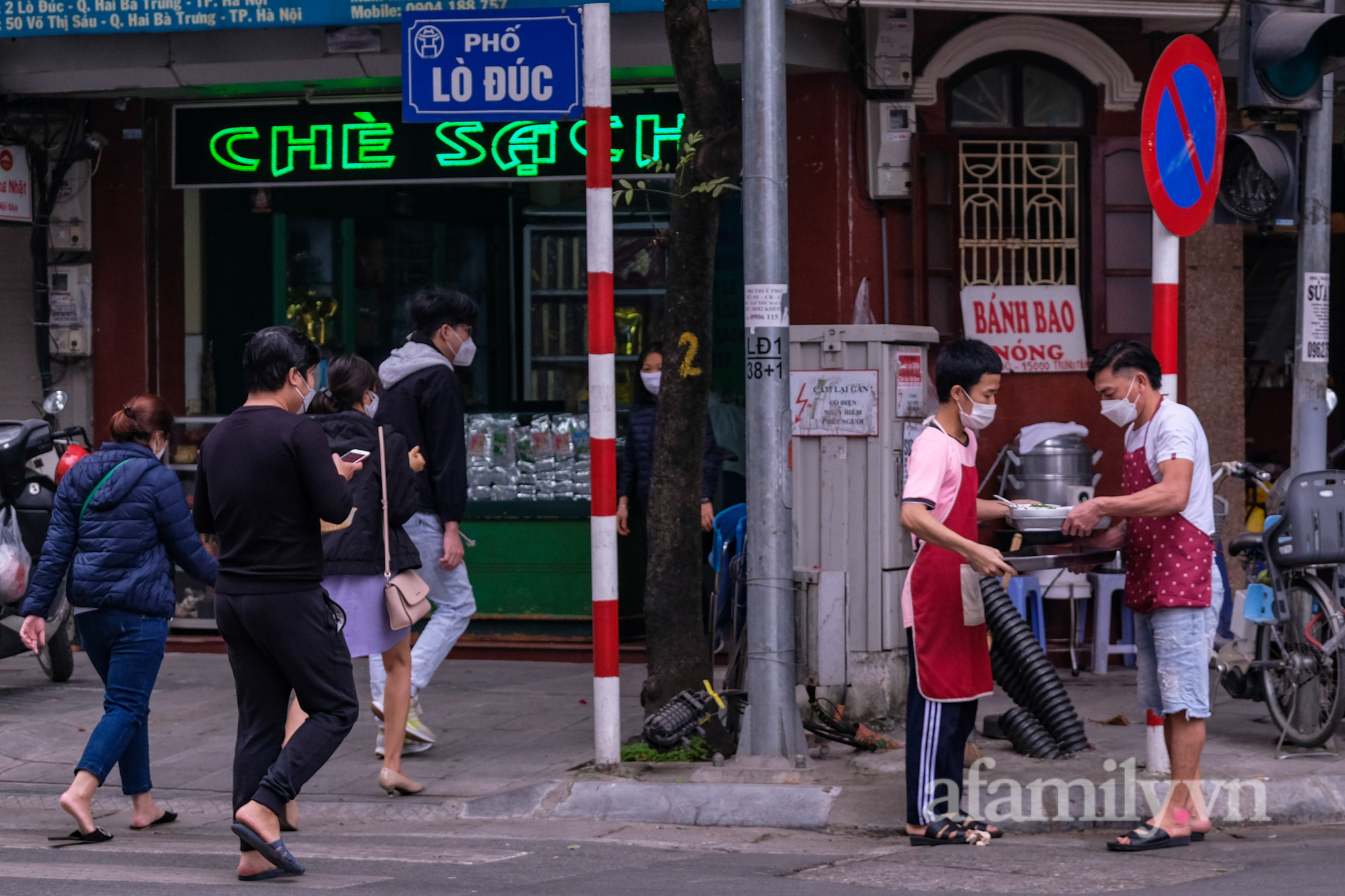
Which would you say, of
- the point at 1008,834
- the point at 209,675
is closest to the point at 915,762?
the point at 1008,834

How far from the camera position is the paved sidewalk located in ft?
21.1

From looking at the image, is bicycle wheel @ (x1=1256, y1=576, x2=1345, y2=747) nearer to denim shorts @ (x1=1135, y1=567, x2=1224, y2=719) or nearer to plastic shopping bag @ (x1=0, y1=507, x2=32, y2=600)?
denim shorts @ (x1=1135, y1=567, x2=1224, y2=719)

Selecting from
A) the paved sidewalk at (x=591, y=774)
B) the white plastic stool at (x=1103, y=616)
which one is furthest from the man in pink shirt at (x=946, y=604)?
the white plastic stool at (x=1103, y=616)

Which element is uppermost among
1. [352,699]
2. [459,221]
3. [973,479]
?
[459,221]

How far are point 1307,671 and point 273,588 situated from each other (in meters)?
4.46

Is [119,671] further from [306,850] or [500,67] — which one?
[500,67]

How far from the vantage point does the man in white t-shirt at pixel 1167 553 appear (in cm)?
581

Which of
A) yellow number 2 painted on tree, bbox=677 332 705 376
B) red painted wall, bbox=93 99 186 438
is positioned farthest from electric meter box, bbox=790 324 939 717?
red painted wall, bbox=93 99 186 438

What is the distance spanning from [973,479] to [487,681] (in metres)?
4.47

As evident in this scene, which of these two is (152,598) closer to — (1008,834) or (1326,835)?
(1008,834)

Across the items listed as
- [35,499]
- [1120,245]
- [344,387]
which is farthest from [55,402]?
[1120,245]

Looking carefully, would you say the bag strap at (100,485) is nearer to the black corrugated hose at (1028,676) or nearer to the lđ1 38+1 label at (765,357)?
the lđ1 38+1 label at (765,357)

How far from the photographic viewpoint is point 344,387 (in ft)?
22.2

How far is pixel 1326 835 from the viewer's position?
20.0 ft
